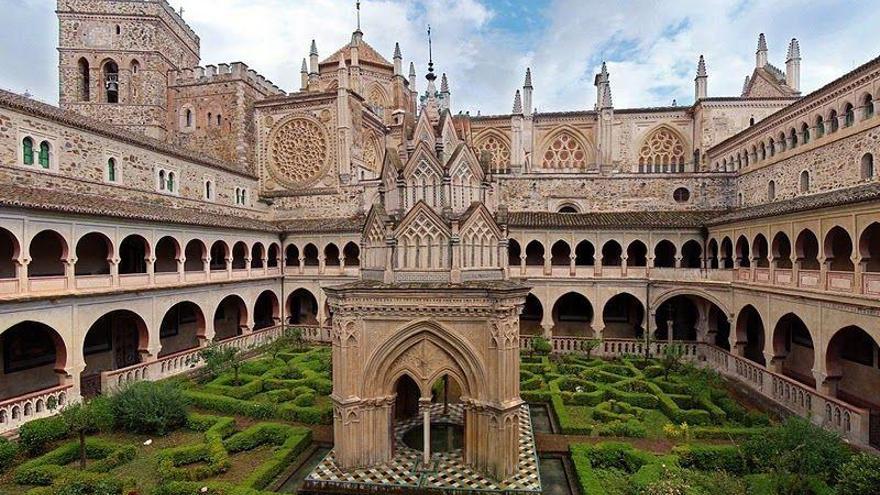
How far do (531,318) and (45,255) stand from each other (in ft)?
89.0

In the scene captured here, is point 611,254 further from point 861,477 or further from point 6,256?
point 6,256

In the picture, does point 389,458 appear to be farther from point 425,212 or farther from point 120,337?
point 120,337

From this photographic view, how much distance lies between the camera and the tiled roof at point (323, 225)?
32.0 m

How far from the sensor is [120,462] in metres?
13.5

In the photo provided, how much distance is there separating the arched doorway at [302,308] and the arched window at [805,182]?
30792 millimetres

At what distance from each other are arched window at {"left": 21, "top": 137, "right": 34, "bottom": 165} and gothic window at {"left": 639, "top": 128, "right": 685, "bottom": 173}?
3776 cm

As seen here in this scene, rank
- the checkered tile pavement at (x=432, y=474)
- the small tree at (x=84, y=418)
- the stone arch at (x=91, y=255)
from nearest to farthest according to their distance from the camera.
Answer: the checkered tile pavement at (x=432, y=474) < the small tree at (x=84, y=418) < the stone arch at (x=91, y=255)

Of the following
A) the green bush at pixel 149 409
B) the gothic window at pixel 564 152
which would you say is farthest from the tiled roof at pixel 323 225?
the green bush at pixel 149 409

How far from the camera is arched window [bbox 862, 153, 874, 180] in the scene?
19688mm

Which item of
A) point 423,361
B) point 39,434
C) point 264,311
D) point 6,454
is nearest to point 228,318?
point 264,311

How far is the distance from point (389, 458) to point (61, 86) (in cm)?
3911

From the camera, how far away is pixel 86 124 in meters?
22.6

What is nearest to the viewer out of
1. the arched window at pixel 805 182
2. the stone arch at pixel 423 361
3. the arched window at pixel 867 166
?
the stone arch at pixel 423 361

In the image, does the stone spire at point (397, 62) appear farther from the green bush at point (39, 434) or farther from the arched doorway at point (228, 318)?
the green bush at point (39, 434)
